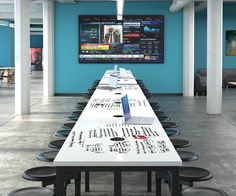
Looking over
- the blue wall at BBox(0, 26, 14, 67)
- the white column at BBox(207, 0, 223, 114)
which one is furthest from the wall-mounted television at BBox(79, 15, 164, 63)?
the blue wall at BBox(0, 26, 14, 67)

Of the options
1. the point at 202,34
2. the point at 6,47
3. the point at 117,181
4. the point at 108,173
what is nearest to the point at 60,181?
the point at 117,181

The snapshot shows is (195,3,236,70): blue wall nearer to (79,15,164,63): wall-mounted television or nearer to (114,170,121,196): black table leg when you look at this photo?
(79,15,164,63): wall-mounted television

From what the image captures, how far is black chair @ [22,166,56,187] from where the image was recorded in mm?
3449

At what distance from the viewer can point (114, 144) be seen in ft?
11.0

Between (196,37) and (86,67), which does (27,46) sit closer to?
(86,67)

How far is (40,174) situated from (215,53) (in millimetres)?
7660

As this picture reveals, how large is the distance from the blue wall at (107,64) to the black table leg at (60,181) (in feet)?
39.9

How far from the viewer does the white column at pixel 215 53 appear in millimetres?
10531

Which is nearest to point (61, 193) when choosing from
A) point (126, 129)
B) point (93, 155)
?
point (93, 155)

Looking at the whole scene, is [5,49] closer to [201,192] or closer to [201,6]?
[201,6]

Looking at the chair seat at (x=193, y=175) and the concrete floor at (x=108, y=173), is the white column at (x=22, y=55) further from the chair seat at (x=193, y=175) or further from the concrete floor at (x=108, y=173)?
the chair seat at (x=193, y=175)

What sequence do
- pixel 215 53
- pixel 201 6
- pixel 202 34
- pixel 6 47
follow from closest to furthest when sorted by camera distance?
pixel 215 53, pixel 201 6, pixel 202 34, pixel 6 47

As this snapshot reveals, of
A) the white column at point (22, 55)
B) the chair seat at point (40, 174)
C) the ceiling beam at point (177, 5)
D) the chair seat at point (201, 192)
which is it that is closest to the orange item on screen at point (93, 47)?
the ceiling beam at point (177, 5)

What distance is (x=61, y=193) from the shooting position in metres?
2.90
